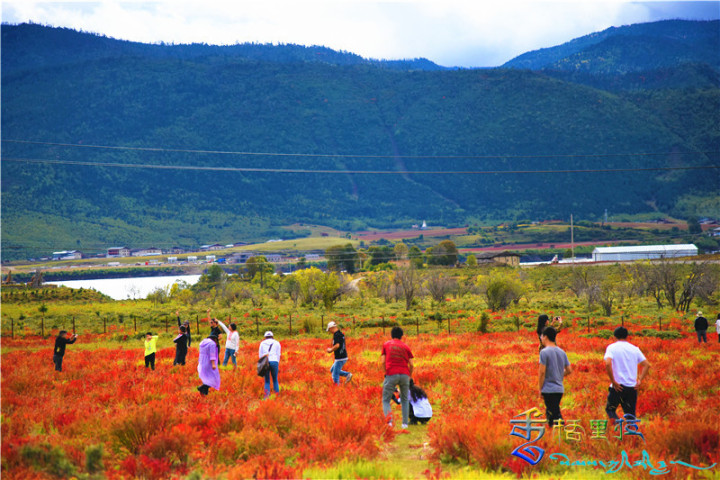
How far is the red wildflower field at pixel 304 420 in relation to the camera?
29.9 ft

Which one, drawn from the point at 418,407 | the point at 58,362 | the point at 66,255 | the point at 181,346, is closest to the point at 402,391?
the point at 418,407

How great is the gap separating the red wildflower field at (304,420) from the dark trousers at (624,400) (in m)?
0.40

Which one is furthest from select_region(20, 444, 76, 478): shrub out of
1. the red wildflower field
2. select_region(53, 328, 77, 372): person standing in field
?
select_region(53, 328, 77, 372): person standing in field

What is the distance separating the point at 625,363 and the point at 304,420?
220 inches

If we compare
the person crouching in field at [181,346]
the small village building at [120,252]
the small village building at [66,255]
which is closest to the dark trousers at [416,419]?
the person crouching in field at [181,346]

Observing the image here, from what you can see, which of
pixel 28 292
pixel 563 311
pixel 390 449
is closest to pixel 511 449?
pixel 390 449

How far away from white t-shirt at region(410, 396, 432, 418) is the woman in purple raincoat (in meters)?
4.59

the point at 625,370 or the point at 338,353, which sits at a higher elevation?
the point at 625,370

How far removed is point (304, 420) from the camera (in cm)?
1148

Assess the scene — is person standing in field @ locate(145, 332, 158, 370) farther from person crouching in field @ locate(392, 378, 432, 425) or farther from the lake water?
the lake water

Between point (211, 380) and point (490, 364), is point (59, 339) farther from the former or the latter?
point (490, 364)

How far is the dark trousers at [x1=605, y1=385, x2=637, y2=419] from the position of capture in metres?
10.2

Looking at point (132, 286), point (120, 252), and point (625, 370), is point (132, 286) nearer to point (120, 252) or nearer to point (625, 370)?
point (120, 252)

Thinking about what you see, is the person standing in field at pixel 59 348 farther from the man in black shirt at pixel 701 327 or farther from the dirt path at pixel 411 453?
the man in black shirt at pixel 701 327
